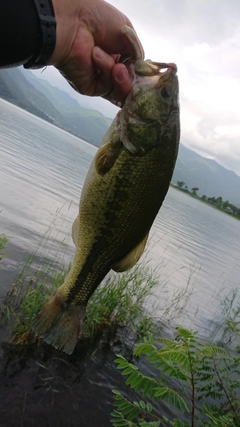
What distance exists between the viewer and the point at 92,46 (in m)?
2.80

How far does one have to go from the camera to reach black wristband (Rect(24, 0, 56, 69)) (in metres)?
2.23

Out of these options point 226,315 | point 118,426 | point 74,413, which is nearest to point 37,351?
point 74,413

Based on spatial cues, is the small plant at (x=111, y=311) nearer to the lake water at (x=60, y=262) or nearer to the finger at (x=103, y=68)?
the lake water at (x=60, y=262)

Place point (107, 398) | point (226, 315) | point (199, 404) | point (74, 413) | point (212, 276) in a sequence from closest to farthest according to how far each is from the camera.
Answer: point (74, 413)
point (107, 398)
point (199, 404)
point (226, 315)
point (212, 276)

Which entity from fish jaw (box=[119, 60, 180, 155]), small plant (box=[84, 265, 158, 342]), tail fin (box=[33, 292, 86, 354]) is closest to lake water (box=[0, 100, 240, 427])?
small plant (box=[84, 265, 158, 342])

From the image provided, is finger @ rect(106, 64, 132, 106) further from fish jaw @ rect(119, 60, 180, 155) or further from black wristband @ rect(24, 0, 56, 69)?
black wristband @ rect(24, 0, 56, 69)

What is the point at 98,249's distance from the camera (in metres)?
3.31

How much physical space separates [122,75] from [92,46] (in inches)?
13.0

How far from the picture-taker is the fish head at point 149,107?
2.95 meters

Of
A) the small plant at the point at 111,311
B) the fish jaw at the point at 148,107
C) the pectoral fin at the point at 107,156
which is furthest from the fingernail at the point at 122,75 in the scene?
the small plant at the point at 111,311

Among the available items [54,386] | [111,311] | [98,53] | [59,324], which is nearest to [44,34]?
[98,53]

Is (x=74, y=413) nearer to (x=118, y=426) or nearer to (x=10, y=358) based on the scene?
(x=10, y=358)

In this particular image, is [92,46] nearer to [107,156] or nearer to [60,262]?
[107,156]

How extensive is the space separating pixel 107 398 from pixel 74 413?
0.87m
